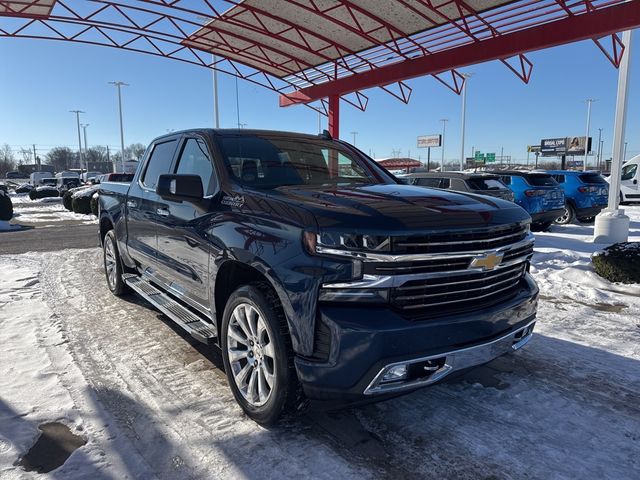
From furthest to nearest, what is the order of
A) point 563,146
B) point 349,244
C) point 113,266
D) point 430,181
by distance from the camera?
point 563,146 < point 430,181 < point 113,266 < point 349,244

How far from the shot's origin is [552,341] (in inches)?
173

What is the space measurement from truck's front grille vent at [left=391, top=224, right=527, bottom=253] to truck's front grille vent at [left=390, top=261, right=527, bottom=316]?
0.16m

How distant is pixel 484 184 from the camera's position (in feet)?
34.7

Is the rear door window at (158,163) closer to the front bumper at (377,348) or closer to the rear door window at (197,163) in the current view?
the rear door window at (197,163)

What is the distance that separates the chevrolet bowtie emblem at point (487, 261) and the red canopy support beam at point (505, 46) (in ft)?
28.4

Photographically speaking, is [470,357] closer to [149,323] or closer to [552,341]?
[552,341]

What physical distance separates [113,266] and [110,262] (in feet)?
0.55

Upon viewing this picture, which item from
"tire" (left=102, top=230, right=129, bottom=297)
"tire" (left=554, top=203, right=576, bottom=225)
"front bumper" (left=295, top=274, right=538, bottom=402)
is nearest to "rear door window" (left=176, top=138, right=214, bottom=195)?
"front bumper" (left=295, top=274, right=538, bottom=402)

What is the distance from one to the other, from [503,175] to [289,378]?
11300 millimetres

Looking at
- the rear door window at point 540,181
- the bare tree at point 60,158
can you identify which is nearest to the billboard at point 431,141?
the rear door window at point 540,181

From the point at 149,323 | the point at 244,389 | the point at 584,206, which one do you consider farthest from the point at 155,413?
the point at 584,206

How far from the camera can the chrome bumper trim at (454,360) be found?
94.4 inches

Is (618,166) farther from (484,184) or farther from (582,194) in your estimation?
(582,194)

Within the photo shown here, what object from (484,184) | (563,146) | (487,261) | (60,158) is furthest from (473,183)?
(60,158)
